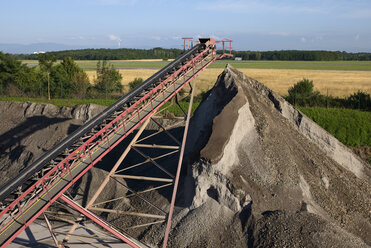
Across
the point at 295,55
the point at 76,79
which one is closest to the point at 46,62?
the point at 76,79

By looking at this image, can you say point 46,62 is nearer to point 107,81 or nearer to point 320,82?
point 107,81

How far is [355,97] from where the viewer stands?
42.3 metres

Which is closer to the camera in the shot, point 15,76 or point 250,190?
point 250,190

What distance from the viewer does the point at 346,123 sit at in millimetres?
36344

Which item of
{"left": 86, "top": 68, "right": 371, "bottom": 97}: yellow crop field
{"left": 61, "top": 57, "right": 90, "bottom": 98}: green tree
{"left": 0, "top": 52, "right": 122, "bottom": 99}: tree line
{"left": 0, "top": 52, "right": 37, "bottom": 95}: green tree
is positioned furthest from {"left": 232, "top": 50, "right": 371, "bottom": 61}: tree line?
{"left": 0, "top": 52, "right": 37, "bottom": 95}: green tree

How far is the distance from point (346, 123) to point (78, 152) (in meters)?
27.2

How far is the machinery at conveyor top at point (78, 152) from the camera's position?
1419 cm

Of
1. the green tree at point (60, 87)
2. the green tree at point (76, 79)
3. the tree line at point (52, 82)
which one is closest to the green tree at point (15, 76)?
the tree line at point (52, 82)

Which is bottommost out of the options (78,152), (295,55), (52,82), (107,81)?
(52,82)

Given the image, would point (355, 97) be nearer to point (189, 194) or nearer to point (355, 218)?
point (355, 218)

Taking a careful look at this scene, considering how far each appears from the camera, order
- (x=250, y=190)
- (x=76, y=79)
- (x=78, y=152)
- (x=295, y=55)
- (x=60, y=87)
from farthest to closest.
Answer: (x=295, y=55) → (x=76, y=79) → (x=60, y=87) → (x=250, y=190) → (x=78, y=152)

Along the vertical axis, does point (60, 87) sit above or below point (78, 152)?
below

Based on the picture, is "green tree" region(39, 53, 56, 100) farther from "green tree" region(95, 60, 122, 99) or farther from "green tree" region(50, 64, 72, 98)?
"green tree" region(95, 60, 122, 99)

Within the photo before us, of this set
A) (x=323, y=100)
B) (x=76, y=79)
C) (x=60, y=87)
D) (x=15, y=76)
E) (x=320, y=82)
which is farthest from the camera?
(x=320, y=82)
